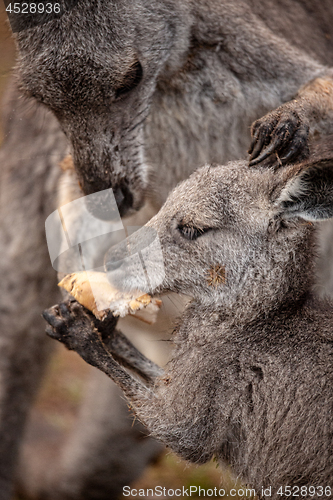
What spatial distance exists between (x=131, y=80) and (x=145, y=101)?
0.47 feet

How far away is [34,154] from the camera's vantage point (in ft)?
10.6

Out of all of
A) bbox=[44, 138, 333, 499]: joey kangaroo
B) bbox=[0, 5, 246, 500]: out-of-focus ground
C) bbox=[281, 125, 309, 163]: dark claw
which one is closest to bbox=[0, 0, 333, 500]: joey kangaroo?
bbox=[281, 125, 309, 163]: dark claw

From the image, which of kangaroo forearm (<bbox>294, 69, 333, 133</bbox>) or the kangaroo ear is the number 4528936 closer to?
kangaroo forearm (<bbox>294, 69, 333, 133</bbox>)

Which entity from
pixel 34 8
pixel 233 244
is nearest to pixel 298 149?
pixel 233 244

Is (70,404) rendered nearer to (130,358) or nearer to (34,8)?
(130,358)

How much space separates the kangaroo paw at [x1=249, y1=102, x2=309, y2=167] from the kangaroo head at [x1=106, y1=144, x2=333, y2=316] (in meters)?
0.06

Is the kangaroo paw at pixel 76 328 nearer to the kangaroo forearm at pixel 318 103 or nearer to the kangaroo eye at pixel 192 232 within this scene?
the kangaroo eye at pixel 192 232

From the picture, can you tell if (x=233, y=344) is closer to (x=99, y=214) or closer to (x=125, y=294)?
(x=125, y=294)

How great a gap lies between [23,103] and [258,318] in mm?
1592

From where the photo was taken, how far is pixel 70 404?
4883mm

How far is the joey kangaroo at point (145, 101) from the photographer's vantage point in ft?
7.43

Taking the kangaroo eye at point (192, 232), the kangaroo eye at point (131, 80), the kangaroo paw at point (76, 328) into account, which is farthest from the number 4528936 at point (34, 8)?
the kangaroo paw at point (76, 328)

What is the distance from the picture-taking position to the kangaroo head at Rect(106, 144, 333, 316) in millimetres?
1908

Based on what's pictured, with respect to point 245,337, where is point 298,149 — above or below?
above
